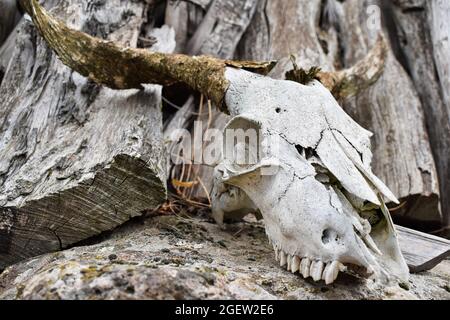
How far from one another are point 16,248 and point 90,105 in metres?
0.91

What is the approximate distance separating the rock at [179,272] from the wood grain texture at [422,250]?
0.17ft

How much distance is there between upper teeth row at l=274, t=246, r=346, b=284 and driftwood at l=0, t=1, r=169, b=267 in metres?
0.64

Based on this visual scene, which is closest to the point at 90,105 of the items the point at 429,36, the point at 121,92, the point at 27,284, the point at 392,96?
the point at 121,92

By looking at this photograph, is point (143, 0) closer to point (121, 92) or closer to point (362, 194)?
point (121, 92)

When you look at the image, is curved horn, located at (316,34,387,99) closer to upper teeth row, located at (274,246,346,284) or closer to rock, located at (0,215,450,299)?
rock, located at (0,215,450,299)

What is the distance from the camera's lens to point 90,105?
2.65 meters

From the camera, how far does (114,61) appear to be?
2.50 meters

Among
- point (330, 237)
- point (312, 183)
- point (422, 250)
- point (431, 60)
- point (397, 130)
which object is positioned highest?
point (431, 60)

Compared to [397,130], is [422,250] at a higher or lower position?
lower

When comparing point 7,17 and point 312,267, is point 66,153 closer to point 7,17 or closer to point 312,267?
point 312,267

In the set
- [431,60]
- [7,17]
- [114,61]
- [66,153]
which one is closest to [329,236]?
[66,153]

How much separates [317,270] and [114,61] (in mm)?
1492

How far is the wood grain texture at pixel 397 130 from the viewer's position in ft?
9.29

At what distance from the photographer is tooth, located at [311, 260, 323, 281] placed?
1.55m
